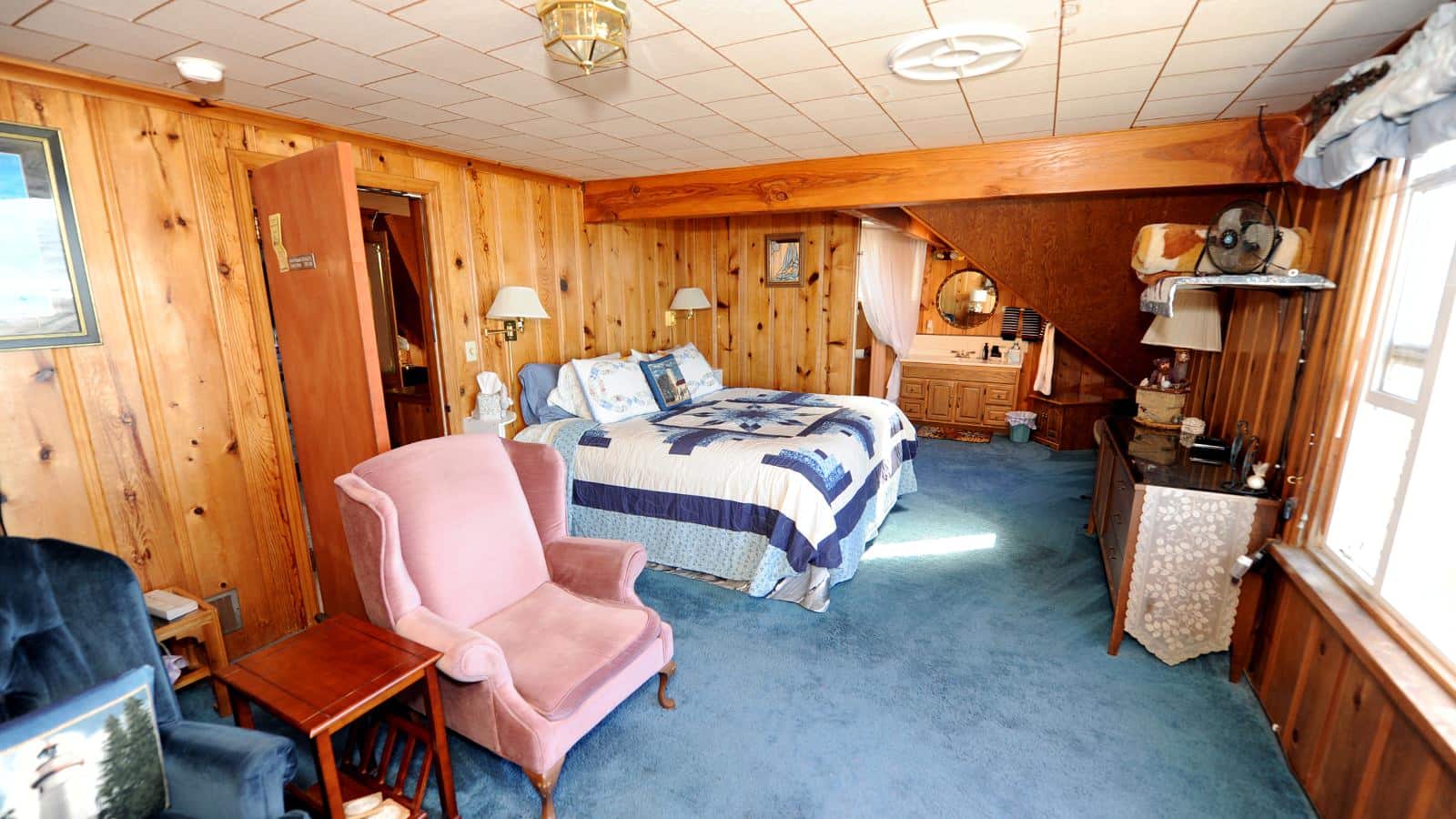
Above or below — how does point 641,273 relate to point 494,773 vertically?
above

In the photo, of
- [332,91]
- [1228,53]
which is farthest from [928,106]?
[332,91]

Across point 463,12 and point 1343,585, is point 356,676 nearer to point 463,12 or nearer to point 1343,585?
point 463,12

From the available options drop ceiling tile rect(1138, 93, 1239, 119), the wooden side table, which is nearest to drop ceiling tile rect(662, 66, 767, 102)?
drop ceiling tile rect(1138, 93, 1239, 119)

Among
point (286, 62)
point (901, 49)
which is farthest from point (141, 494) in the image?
point (901, 49)

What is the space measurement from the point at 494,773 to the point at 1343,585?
2.61 metres

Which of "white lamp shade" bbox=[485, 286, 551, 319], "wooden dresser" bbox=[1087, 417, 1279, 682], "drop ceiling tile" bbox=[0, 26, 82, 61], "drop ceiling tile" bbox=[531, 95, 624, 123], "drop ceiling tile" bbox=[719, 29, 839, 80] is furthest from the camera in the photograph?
"white lamp shade" bbox=[485, 286, 551, 319]

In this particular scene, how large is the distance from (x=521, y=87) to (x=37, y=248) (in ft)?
5.32

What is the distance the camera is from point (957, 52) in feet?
5.88

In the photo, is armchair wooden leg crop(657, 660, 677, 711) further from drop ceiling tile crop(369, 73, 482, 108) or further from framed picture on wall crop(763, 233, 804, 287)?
framed picture on wall crop(763, 233, 804, 287)

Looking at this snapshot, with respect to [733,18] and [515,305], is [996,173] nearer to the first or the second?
[733,18]

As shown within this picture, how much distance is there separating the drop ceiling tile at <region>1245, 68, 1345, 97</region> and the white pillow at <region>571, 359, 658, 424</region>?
314 centimetres

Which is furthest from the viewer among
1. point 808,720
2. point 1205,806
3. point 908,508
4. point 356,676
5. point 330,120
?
point 908,508

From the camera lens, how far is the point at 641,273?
4797 millimetres

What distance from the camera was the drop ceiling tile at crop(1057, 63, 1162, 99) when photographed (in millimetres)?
1937
